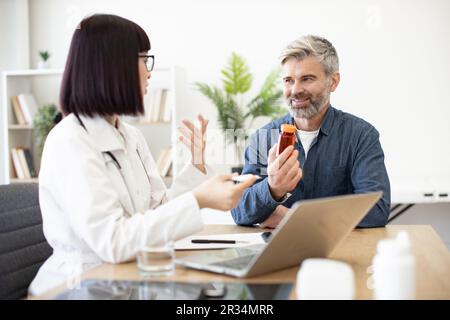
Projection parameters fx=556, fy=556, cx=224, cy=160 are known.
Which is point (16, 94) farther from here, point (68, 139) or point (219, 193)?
point (219, 193)

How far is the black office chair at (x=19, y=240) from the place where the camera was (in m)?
1.38

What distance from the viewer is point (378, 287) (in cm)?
90

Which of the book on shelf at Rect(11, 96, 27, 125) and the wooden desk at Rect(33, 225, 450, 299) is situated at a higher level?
the wooden desk at Rect(33, 225, 450, 299)

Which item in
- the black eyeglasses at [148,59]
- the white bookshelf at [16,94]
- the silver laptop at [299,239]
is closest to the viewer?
the silver laptop at [299,239]

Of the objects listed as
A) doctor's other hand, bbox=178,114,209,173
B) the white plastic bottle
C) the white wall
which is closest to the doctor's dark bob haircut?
doctor's other hand, bbox=178,114,209,173

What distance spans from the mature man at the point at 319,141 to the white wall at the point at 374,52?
1.98 metres

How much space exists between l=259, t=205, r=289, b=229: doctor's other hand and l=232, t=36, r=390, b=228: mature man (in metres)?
0.09

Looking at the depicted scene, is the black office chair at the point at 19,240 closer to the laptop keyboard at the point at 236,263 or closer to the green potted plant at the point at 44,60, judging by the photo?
the laptop keyboard at the point at 236,263

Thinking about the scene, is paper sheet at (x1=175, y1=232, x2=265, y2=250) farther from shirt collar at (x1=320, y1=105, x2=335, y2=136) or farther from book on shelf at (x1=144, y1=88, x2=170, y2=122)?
book on shelf at (x1=144, y1=88, x2=170, y2=122)

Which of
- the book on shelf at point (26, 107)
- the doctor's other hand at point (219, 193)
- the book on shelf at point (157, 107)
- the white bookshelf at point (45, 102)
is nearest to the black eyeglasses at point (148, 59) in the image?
the doctor's other hand at point (219, 193)

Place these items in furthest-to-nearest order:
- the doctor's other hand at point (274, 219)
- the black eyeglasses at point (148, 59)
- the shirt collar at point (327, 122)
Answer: the shirt collar at point (327, 122) → the doctor's other hand at point (274, 219) → the black eyeglasses at point (148, 59)

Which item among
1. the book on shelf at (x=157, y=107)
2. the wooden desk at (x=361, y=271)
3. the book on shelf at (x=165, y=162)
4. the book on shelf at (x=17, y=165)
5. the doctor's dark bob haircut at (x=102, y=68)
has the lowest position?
the book on shelf at (x=17, y=165)

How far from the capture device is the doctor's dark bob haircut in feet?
4.41

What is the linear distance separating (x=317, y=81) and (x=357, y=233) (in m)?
0.76
